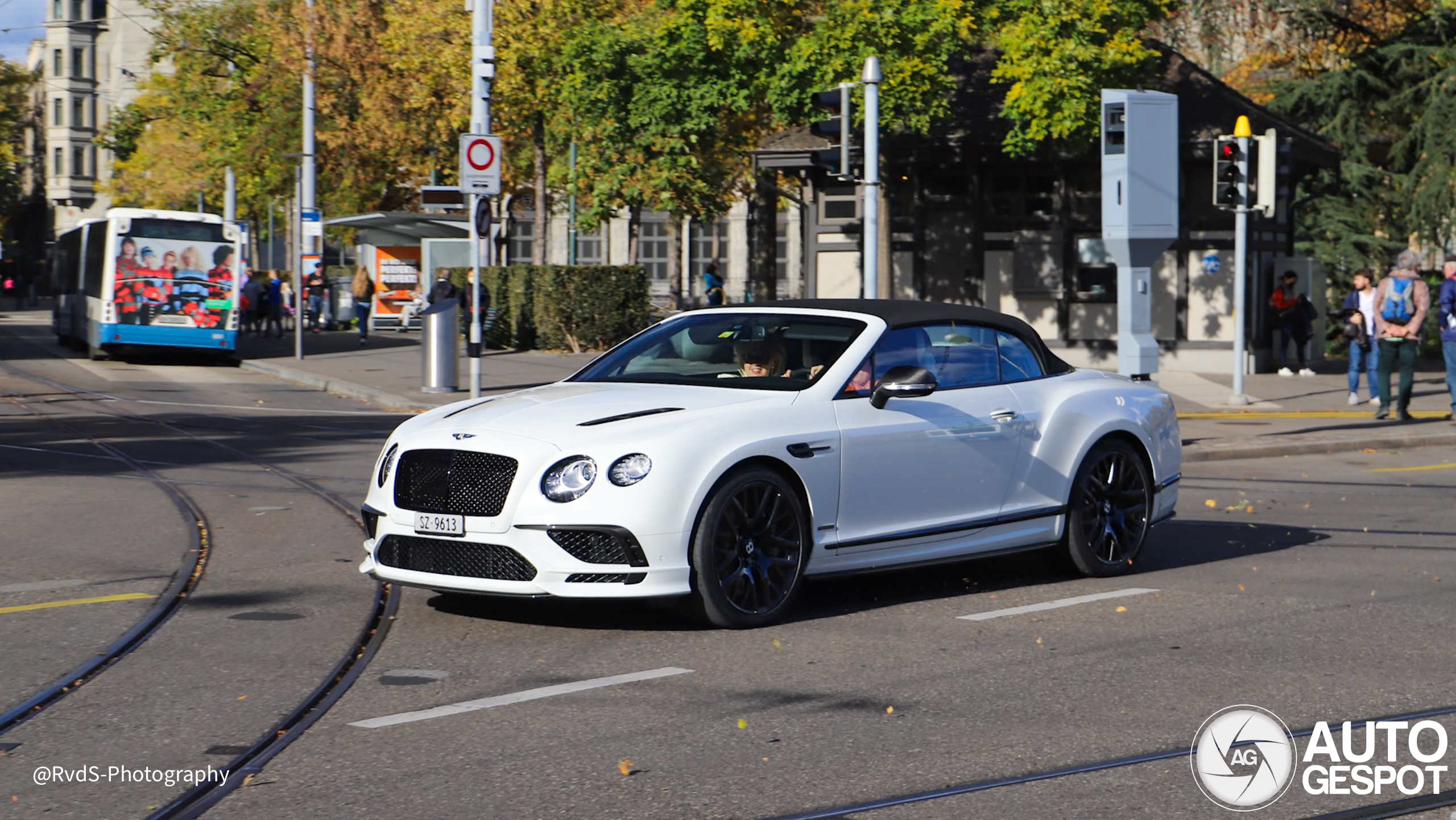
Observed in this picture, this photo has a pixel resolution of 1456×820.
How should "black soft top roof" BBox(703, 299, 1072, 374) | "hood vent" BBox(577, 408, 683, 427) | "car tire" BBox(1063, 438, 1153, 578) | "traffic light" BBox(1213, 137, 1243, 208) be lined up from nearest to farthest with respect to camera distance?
1. "hood vent" BBox(577, 408, 683, 427)
2. "black soft top roof" BBox(703, 299, 1072, 374)
3. "car tire" BBox(1063, 438, 1153, 578)
4. "traffic light" BBox(1213, 137, 1243, 208)

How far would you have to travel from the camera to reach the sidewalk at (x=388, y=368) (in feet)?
74.4


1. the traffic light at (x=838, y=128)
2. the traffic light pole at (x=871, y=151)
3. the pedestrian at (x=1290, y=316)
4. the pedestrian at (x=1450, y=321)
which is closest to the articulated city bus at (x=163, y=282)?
the traffic light at (x=838, y=128)

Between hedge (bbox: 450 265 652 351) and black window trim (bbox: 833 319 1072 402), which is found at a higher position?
hedge (bbox: 450 265 652 351)

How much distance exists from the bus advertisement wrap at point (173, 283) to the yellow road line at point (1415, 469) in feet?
71.9

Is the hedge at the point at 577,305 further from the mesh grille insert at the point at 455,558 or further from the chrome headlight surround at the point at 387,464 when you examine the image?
the mesh grille insert at the point at 455,558

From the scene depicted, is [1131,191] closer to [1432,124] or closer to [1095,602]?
[1095,602]

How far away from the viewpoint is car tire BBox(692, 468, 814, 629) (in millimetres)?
7004

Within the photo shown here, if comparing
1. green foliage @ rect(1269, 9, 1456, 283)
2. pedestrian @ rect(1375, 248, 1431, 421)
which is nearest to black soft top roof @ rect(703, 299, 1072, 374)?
pedestrian @ rect(1375, 248, 1431, 421)

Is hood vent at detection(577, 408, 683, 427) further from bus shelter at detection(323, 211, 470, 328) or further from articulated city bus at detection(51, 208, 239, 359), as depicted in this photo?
bus shelter at detection(323, 211, 470, 328)

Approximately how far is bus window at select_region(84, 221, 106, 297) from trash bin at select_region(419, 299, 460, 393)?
35.7 ft

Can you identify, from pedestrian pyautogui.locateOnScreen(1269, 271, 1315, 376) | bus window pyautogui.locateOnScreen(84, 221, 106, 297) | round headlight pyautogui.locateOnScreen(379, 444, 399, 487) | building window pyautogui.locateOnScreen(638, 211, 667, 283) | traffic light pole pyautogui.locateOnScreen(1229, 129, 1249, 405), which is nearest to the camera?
round headlight pyautogui.locateOnScreen(379, 444, 399, 487)

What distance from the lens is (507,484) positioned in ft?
22.6

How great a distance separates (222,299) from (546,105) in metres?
9.10

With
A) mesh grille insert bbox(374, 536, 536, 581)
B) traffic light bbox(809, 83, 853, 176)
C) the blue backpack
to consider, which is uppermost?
traffic light bbox(809, 83, 853, 176)
